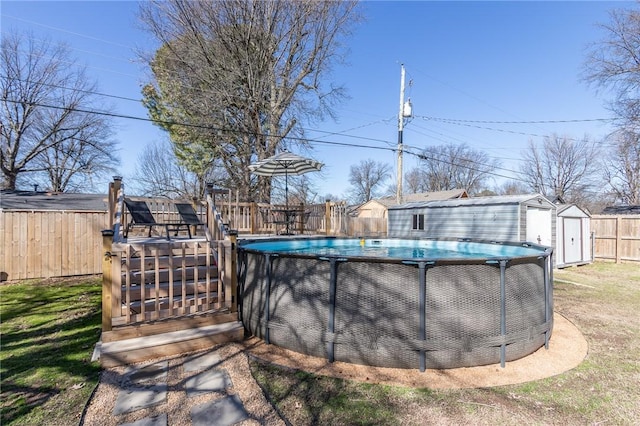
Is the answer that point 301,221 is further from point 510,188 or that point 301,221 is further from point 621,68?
point 510,188

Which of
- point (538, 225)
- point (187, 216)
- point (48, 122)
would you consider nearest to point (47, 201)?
point (48, 122)

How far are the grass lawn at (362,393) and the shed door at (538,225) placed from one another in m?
6.48

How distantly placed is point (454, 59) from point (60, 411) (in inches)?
720

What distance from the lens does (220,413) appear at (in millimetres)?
2281

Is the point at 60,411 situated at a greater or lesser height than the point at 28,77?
lesser

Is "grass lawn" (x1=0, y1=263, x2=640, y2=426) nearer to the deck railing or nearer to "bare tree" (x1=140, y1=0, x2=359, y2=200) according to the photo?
the deck railing

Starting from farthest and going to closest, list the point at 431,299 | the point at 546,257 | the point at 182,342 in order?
the point at 546,257, the point at 182,342, the point at 431,299

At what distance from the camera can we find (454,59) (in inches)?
597

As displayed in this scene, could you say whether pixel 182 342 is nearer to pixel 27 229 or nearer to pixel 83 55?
pixel 27 229

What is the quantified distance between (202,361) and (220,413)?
1.04 metres

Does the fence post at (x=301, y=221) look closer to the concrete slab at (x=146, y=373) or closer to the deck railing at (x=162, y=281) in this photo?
the deck railing at (x=162, y=281)

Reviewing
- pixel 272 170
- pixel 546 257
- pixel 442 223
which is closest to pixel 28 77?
pixel 272 170

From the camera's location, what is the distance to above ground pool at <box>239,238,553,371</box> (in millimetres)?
3016

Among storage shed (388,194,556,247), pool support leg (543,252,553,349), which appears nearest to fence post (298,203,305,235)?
storage shed (388,194,556,247)
